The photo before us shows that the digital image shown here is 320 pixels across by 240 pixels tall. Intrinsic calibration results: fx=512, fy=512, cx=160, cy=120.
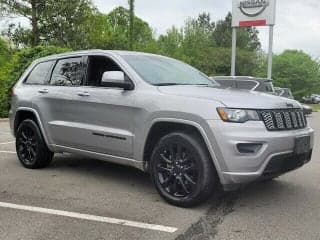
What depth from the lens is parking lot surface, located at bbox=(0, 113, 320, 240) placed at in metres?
4.78

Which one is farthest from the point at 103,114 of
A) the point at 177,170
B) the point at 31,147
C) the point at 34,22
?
the point at 34,22

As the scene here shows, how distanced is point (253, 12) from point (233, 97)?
2398 centimetres

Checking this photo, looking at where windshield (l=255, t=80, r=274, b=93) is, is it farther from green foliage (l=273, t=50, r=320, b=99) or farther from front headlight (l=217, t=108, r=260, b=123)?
green foliage (l=273, t=50, r=320, b=99)

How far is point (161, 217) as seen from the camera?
523 cm

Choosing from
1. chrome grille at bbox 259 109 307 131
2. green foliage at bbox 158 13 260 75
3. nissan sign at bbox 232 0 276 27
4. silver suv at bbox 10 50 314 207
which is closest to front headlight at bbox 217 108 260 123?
silver suv at bbox 10 50 314 207

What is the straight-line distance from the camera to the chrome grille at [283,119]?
17.4 ft

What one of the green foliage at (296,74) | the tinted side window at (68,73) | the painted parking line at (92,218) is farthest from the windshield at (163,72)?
the green foliage at (296,74)

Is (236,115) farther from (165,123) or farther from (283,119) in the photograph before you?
(165,123)

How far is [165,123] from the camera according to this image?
18.9 ft

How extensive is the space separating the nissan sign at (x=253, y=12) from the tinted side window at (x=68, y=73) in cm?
2220

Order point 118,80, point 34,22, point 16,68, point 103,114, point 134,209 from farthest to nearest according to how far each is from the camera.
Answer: point 34,22
point 16,68
point 103,114
point 118,80
point 134,209

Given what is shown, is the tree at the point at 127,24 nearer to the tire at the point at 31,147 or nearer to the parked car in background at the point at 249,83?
the parked car in background at the point at 249,83

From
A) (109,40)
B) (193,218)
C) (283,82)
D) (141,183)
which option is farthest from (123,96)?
(283,82)

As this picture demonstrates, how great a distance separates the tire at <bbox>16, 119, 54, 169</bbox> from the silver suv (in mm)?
16
